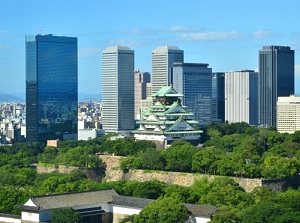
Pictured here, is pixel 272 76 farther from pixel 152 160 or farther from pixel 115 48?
pixel 152 160

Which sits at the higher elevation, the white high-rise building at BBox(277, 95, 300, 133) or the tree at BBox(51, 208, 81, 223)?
the white high-rise building at BBox(277, 95, 300, 133)

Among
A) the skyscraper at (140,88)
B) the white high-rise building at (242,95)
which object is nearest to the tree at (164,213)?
the white high-rise building at (242,95)

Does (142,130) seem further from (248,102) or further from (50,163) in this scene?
(248,102)

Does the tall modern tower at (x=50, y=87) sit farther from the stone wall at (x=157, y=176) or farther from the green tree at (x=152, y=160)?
the green tree at (x=152, y=160)

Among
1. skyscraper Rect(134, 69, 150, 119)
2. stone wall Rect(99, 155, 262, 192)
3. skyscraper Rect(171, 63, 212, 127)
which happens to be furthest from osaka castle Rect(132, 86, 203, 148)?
skyscraper Rect(134, 69, 150, 119)

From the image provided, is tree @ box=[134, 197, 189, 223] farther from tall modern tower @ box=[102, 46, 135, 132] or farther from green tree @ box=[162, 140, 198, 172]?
tall modern tower @ box=[102, 46, 135, 132]
